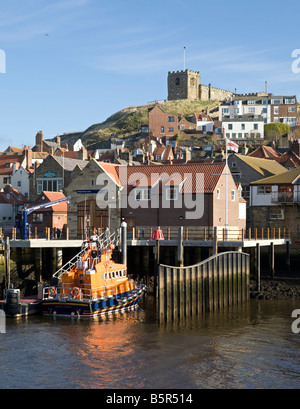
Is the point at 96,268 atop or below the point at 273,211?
below

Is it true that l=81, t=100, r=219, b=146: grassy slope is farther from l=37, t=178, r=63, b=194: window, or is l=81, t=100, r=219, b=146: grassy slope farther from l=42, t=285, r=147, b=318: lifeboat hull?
l=42, t=285, r=147, b=318: lifeboat hull

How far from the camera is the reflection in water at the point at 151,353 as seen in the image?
76.9 feet

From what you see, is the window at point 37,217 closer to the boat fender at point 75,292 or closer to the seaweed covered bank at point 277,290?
the seaweed covered bank at point 277,290

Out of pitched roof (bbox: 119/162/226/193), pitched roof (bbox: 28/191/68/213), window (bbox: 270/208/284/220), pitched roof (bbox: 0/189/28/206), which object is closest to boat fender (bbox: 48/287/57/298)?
pitched roof (bbox: 119/162/226/193)

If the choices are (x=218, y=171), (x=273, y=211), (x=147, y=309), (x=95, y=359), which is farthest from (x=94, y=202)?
(x=95, y=359)

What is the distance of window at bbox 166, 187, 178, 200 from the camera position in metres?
48.7

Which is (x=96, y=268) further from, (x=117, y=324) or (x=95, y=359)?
(x=95, y=359)

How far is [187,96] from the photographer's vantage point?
162000 mm

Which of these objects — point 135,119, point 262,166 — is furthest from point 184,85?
point 262,166

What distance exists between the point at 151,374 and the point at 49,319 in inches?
477

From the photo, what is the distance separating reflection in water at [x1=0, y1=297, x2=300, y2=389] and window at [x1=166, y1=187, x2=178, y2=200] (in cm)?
1445

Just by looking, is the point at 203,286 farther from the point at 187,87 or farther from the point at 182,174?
the point at 187,87

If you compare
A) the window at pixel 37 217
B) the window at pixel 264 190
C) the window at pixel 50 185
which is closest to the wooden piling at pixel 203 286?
the window at pixel 264 190
